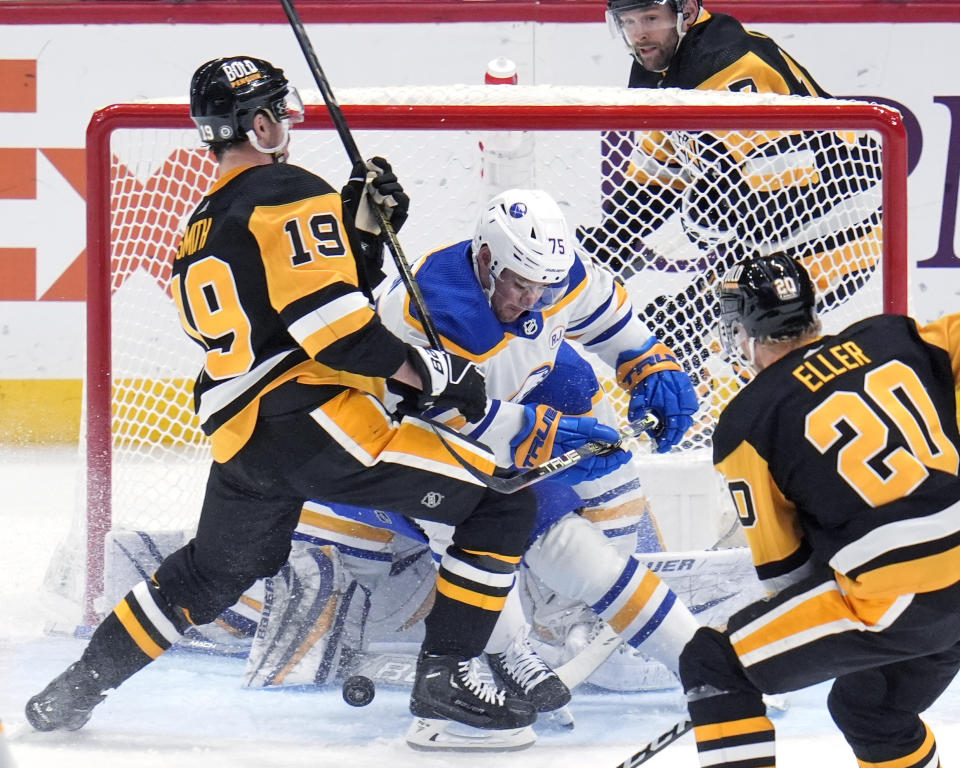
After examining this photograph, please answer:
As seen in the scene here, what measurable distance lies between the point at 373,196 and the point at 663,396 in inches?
28.2

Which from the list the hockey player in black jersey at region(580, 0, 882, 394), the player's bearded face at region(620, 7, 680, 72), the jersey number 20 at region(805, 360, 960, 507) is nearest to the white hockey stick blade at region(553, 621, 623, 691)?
the hockey player in black jersey at region(580, 0, 882, 394)

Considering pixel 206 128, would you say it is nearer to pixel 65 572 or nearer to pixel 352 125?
pixel 352 125

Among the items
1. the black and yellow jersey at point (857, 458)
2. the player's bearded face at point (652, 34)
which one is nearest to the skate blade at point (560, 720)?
the black and yellow jersey at point (857, 458)

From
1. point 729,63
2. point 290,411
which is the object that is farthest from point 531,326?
point 729,63

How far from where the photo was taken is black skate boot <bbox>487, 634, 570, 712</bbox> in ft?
8.43

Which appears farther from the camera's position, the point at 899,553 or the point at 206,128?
the point at 206,128

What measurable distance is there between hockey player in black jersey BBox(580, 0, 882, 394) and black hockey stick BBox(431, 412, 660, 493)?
0.83 metres

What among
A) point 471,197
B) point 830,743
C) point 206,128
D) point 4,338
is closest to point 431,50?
point 471,197

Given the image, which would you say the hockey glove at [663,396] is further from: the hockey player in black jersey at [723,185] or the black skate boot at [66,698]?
the black skate boot at [66,698]

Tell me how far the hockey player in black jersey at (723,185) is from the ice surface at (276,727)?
1009mm

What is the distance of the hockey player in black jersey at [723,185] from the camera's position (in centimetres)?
329

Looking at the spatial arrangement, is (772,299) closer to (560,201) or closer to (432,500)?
(432,500)

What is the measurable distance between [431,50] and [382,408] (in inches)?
82.2

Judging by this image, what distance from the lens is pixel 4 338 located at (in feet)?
14.2
